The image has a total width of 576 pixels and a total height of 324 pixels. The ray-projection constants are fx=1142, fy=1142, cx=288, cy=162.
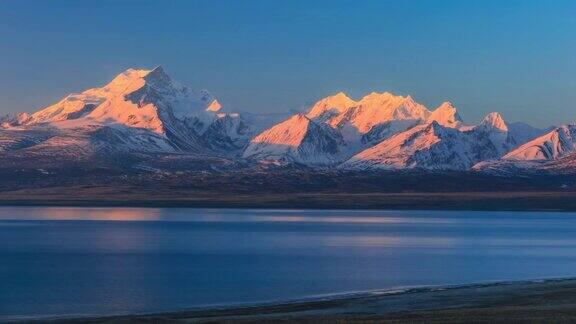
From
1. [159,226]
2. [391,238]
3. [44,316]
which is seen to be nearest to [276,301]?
[44,316]

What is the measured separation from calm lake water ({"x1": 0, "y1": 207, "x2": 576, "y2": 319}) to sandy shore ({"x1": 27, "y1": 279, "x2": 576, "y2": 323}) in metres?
4.56

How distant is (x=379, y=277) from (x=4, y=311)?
97.4 feet

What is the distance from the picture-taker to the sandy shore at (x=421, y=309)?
4912 centimetres

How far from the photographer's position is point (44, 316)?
188 ft

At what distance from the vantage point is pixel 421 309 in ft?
185

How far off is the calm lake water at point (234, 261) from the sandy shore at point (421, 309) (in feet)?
14.9

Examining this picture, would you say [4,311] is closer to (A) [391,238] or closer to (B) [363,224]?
Result: (A) [391,238]

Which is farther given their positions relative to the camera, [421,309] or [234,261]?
[234,261]

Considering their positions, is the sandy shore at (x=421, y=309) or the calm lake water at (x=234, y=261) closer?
the sandy shore at (x=421, y=309)

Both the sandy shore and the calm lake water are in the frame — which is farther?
the calm lake water

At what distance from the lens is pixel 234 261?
95.7 metres

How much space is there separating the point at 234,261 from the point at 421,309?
40.7 meters

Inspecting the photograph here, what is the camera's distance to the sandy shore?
49.1 metres

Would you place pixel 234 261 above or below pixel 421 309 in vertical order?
above
